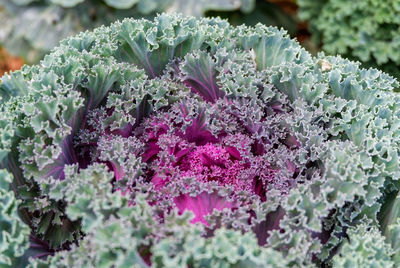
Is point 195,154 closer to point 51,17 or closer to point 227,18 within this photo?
point 227,18

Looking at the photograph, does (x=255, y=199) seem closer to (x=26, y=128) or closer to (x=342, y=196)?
(x=342, y=196)

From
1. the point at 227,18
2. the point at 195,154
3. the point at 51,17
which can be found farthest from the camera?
the point at 51,17

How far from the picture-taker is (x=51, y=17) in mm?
5484

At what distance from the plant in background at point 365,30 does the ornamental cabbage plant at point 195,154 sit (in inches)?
91.5

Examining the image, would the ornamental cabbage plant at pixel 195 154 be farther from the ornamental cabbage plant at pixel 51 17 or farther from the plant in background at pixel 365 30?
the ornamental cabbage plant at pixel 51 17

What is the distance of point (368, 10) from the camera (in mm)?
4879

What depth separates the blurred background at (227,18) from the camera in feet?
15.9

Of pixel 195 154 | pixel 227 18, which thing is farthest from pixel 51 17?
pixel 195 154

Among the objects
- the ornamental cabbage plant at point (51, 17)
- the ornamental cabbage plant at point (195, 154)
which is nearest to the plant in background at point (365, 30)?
the ornamental cabbage plant at point (51, 17)

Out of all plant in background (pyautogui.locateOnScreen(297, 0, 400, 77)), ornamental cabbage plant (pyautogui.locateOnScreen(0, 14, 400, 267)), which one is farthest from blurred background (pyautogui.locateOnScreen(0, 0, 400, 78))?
ornamental cabbage plant (pyautogui.locateOnScreen(0, 14, 400, 267))

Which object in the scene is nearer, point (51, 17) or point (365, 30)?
point (365, 30)

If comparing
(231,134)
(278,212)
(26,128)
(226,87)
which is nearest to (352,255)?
(278,212)

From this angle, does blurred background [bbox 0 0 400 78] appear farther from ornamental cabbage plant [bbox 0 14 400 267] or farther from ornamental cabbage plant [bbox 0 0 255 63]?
ornamental cabbage plant [bbox 0 14 400 267]

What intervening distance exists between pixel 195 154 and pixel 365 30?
317 centimetres
